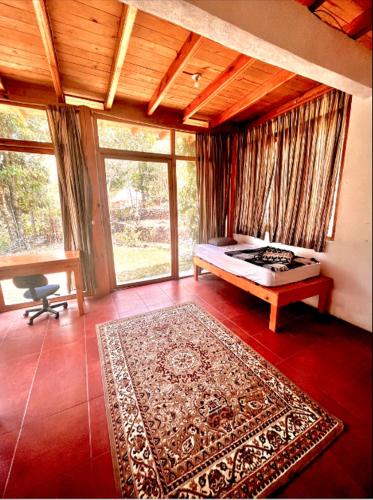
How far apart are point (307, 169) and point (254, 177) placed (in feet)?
3.12

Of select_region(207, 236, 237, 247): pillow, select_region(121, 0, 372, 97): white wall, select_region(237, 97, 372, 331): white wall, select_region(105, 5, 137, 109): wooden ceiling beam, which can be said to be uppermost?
select_region(105, 5, 137, 109): wooden ceiling beam

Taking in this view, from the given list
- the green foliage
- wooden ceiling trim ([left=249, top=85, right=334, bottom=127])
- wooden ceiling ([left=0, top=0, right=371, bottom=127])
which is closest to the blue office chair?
the green foliage

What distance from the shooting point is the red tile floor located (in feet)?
1.93

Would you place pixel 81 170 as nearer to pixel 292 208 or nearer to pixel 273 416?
pixel 292 208

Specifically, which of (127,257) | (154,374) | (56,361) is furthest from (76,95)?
(154,374)

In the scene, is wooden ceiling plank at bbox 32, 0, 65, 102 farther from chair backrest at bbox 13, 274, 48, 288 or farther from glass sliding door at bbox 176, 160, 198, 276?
chair backrest at bbox 13, 274, 48, 288

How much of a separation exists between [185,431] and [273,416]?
0.56 metres

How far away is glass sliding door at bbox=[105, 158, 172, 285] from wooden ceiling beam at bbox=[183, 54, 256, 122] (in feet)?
2.96

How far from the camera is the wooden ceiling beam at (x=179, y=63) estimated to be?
1652mm

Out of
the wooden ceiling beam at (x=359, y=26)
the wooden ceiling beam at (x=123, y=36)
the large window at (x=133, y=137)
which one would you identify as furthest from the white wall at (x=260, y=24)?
the large window at (x=133, y=137)

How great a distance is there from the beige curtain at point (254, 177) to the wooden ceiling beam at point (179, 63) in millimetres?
1662

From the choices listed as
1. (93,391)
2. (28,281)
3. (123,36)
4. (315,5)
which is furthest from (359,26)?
(28,281)

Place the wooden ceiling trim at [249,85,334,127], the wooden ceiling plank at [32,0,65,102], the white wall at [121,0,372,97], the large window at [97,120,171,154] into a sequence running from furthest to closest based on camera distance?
the large window at [97,120,171,154] → the wooden ceiling trim at [249,85,334,127] → the wooden ceiling plank at [32,0,65,102] → the white wall at [121,0,372,97]

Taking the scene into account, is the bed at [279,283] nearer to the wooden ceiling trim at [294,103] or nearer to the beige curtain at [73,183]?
the wooden ceiling trim at [294,103]
